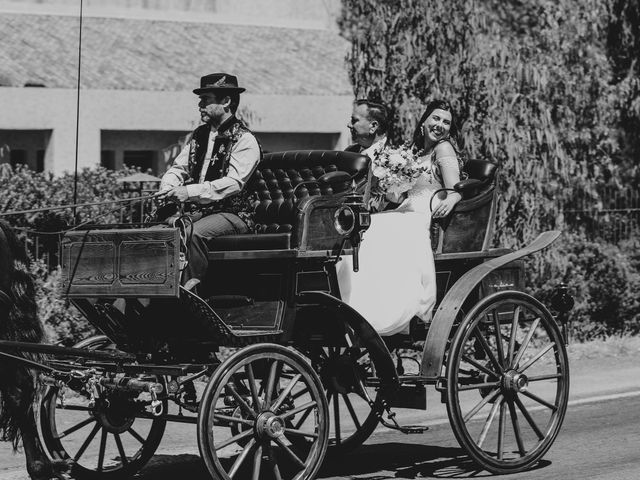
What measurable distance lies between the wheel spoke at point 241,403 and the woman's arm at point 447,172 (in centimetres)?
201

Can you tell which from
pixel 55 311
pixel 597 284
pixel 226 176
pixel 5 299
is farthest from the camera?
pixel 597 284

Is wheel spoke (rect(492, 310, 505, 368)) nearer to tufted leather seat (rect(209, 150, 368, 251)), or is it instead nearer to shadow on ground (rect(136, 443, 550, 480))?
shadow on ground (rect(136, 443, 550, 480))

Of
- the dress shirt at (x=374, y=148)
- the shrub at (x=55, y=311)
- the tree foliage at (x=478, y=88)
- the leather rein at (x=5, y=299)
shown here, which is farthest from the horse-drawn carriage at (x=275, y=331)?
the tree foliage at (x=478, y=88)

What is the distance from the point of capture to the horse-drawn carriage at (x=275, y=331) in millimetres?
6828

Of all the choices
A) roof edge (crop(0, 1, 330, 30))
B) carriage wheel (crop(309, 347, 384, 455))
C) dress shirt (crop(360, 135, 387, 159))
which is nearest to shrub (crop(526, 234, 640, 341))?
dress shirt (crop(360, 135, 387, 159))

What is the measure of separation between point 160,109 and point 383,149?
12.5 m

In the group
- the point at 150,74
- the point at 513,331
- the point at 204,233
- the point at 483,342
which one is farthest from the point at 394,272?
the point at 150,74

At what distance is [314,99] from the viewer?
73.1 ft

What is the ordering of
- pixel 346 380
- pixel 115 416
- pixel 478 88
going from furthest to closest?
pixel 478 88, pixel 346 380, pixel 115 416

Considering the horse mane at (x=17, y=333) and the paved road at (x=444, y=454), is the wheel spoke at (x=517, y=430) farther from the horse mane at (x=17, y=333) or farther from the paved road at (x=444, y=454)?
the horse mane at (x=17, y=333)

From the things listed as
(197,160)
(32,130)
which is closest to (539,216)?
(197,160)

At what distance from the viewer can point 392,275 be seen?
7.79m

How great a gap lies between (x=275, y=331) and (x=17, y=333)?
1547 millimetres

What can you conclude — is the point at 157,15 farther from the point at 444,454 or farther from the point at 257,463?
the point at 257,463
